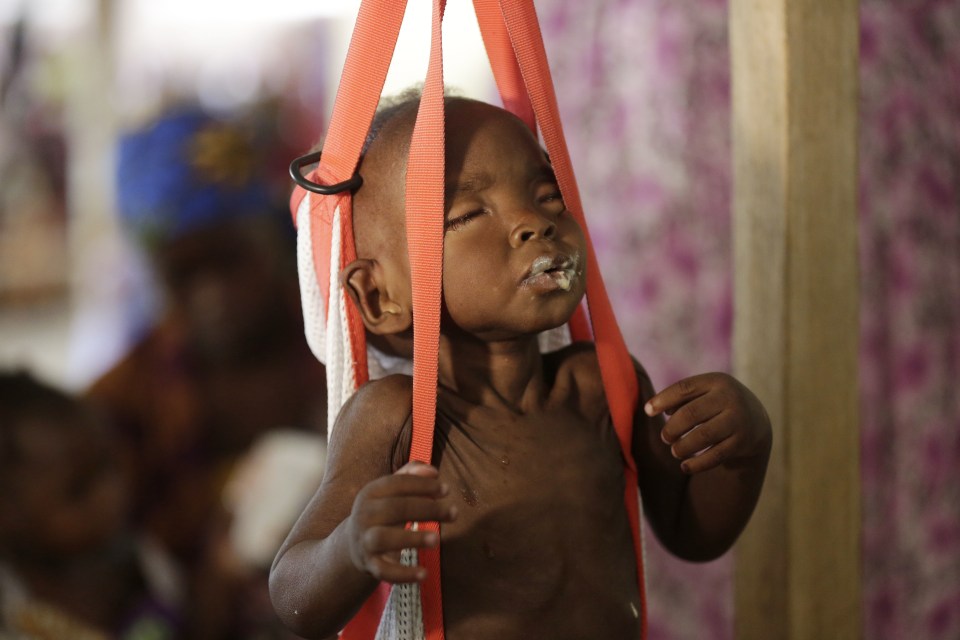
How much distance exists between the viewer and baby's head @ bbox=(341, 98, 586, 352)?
756mm

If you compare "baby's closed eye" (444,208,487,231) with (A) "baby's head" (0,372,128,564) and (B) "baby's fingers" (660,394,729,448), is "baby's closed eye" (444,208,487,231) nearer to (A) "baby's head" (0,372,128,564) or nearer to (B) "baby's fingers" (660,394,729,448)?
(B) "baby's fingers" (660,394,729,448)

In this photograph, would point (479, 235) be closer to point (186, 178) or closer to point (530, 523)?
point (530, 523)

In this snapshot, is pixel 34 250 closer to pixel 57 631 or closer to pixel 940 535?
pixel 57 631

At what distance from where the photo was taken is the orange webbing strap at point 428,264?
0.73 metres

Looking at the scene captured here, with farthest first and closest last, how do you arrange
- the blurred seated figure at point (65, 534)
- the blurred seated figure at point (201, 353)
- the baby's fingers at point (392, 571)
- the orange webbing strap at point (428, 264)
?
the blurred seated figure at point (201, 353), the blurred seated figure at point (65, 534), the orange webbing strap at point (428, 264), the baby's fingers at point (392, 571)

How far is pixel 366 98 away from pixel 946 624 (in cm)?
91

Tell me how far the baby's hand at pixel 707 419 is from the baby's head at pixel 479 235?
102 mm

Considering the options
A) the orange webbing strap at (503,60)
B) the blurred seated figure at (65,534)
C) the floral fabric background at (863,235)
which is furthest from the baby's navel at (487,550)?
the blurred seated figure at (65,534)

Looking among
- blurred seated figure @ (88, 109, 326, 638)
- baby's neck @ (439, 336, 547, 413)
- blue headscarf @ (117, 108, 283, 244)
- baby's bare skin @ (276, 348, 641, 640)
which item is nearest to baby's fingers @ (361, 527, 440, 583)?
baby's bare skin @ (276, 348, 641, 640)

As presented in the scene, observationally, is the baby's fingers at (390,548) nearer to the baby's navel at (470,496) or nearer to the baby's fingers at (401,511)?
the baby's fingers at (401,511)

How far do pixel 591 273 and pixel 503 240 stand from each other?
10 centimetres

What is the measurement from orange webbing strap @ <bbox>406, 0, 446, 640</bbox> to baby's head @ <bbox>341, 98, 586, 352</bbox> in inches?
A: 1.4

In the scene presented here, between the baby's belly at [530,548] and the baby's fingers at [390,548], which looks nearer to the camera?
the baby's fingers at [390,548]

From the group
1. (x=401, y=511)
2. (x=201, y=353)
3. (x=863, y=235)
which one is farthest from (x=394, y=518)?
(x=201, y=353)
